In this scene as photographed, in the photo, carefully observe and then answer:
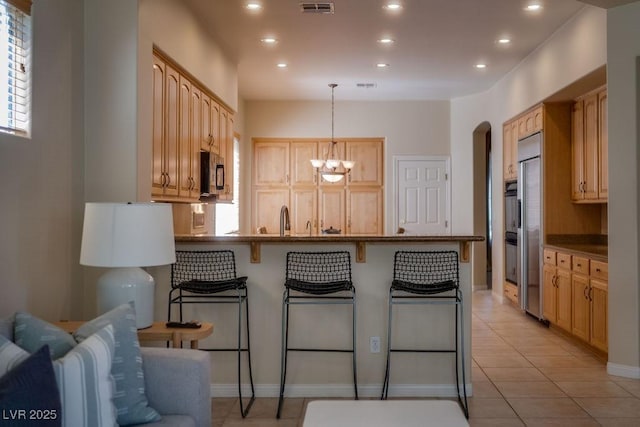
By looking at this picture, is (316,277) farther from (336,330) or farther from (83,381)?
(83,381)

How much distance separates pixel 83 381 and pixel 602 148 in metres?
4.82

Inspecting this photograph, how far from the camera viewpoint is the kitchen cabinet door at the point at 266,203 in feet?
27.7

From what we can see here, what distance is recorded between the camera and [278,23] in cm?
492

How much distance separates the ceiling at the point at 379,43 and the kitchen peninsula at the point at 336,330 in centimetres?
211

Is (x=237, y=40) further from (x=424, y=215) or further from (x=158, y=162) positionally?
(x=424, y=215)

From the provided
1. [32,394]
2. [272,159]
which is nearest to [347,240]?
[32,394]

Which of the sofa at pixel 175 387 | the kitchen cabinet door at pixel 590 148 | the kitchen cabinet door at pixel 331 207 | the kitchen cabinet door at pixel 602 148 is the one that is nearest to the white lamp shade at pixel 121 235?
the sofa at pixel 175 387

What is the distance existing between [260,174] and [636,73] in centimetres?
556

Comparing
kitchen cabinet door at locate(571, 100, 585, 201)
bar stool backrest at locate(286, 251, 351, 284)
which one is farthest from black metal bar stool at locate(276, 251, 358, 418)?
kitchen cabinet door at locate(571, 100, 585, 201)

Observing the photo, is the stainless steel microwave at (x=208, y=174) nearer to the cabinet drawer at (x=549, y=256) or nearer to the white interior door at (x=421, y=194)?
the cabinet drawer at (x=549, y=256)

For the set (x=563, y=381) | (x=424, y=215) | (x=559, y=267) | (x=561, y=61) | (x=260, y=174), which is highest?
(x=561, y=61)

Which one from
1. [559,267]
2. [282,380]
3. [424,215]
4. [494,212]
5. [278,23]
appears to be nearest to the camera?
[282,380]

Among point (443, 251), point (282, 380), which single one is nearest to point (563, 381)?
point (443, 251)

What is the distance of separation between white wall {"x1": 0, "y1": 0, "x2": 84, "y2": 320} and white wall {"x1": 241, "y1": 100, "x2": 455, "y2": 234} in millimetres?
5203
